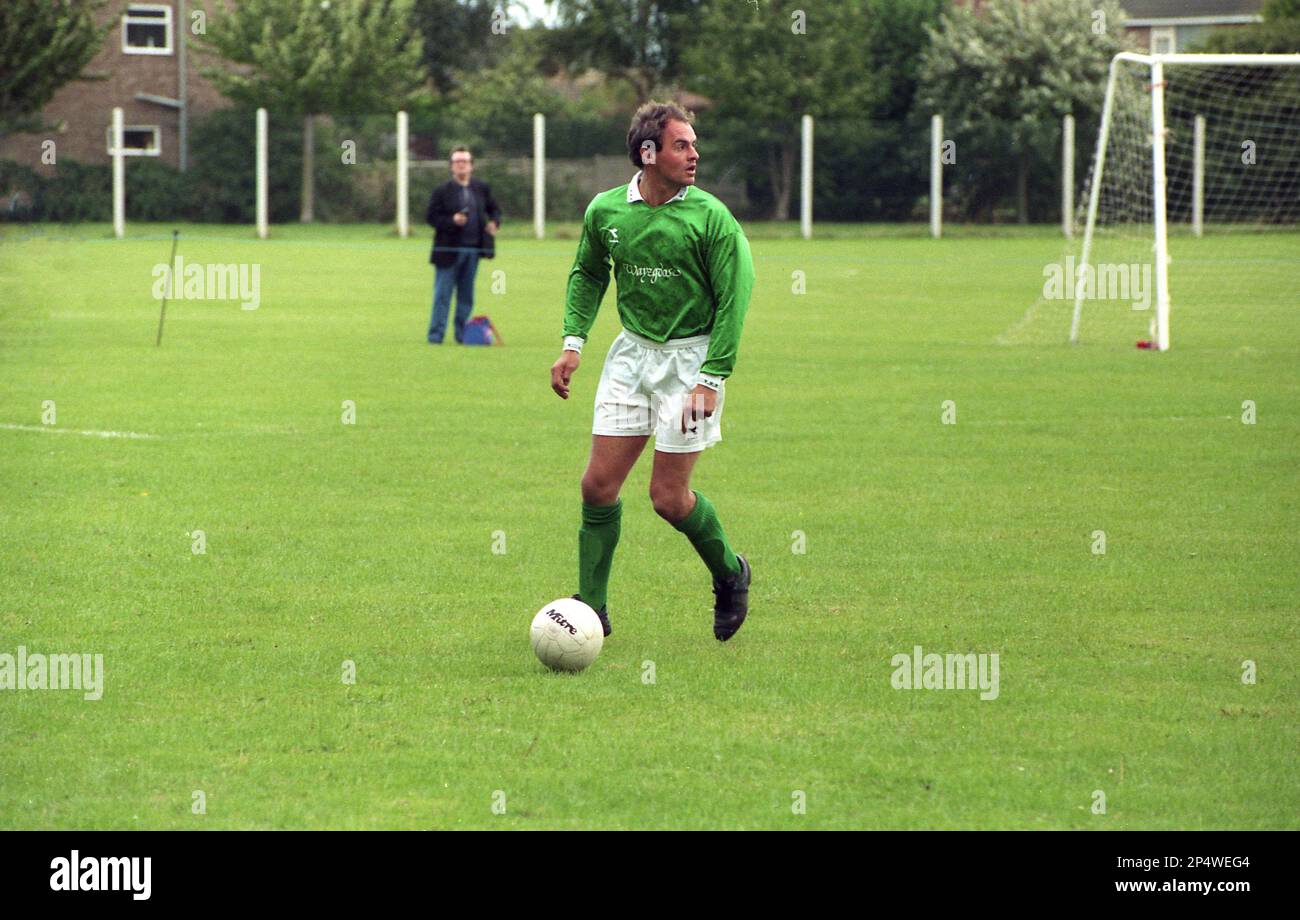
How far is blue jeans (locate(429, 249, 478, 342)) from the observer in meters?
20.5

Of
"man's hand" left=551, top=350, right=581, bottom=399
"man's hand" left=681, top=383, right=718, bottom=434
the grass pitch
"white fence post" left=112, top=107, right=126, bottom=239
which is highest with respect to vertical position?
"white fence post" left=112, top=107, right=126, bottom=239

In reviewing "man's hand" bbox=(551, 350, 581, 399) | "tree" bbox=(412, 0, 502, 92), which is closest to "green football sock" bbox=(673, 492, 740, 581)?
"man's hand" bbox=(551, 350, 581, 399)

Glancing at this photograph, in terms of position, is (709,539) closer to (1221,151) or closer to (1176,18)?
(1221,151)

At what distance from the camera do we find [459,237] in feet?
67.7

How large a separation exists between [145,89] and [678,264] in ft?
170

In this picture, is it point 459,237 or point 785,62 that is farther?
point 785,62

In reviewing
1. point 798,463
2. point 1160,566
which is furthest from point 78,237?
point 798,463

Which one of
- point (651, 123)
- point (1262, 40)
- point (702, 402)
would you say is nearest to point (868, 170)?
point (1262, 40)

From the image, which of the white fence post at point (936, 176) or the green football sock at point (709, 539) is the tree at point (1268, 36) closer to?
the white fence post at point (936, 176)

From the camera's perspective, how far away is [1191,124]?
43406 mm

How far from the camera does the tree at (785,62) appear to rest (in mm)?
53344

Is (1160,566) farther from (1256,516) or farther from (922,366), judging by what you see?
(922,366)

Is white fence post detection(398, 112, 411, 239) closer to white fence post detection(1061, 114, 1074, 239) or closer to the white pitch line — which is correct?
white fence post detection(1061, 114, 1074, 239)

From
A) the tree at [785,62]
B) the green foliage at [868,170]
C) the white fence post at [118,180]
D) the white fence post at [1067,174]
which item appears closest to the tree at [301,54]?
the white fence post at [118,180]
